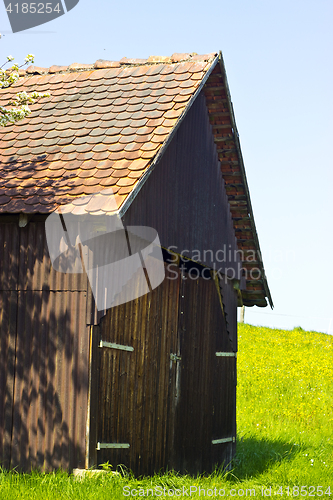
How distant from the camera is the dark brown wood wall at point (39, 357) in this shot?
7.58 m

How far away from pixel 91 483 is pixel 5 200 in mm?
3757

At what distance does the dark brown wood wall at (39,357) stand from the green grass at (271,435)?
14.0 inches

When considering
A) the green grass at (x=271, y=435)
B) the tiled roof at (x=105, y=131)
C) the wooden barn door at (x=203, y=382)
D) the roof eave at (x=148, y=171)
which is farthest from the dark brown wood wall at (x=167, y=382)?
the tiled roof at (x=105, y=131)

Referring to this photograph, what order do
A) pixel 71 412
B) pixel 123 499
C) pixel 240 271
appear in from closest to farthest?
pixel 123 499 → pixel 71 412 → pixel 240 271

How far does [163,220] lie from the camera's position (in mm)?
9289

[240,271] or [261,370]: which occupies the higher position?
[240,271]

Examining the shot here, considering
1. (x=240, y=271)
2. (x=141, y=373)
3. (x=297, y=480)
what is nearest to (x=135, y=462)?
(x=141, y=373)

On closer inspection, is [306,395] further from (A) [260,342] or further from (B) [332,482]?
(B) [332,482]

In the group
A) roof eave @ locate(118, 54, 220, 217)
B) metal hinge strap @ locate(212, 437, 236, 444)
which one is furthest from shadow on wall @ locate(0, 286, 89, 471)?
metal hinge strap @ locate(212, 437, 236, 444)

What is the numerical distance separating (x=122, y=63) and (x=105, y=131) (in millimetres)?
2386

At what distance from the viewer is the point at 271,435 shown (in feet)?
47.8

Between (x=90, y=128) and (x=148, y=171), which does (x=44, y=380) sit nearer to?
(x=148, y=171)

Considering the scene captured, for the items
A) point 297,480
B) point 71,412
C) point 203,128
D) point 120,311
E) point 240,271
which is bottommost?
point 297,480

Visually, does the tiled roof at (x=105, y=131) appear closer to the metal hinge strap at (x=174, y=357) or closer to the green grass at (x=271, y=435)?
the metal hinge strap at (x=174, y=357)
